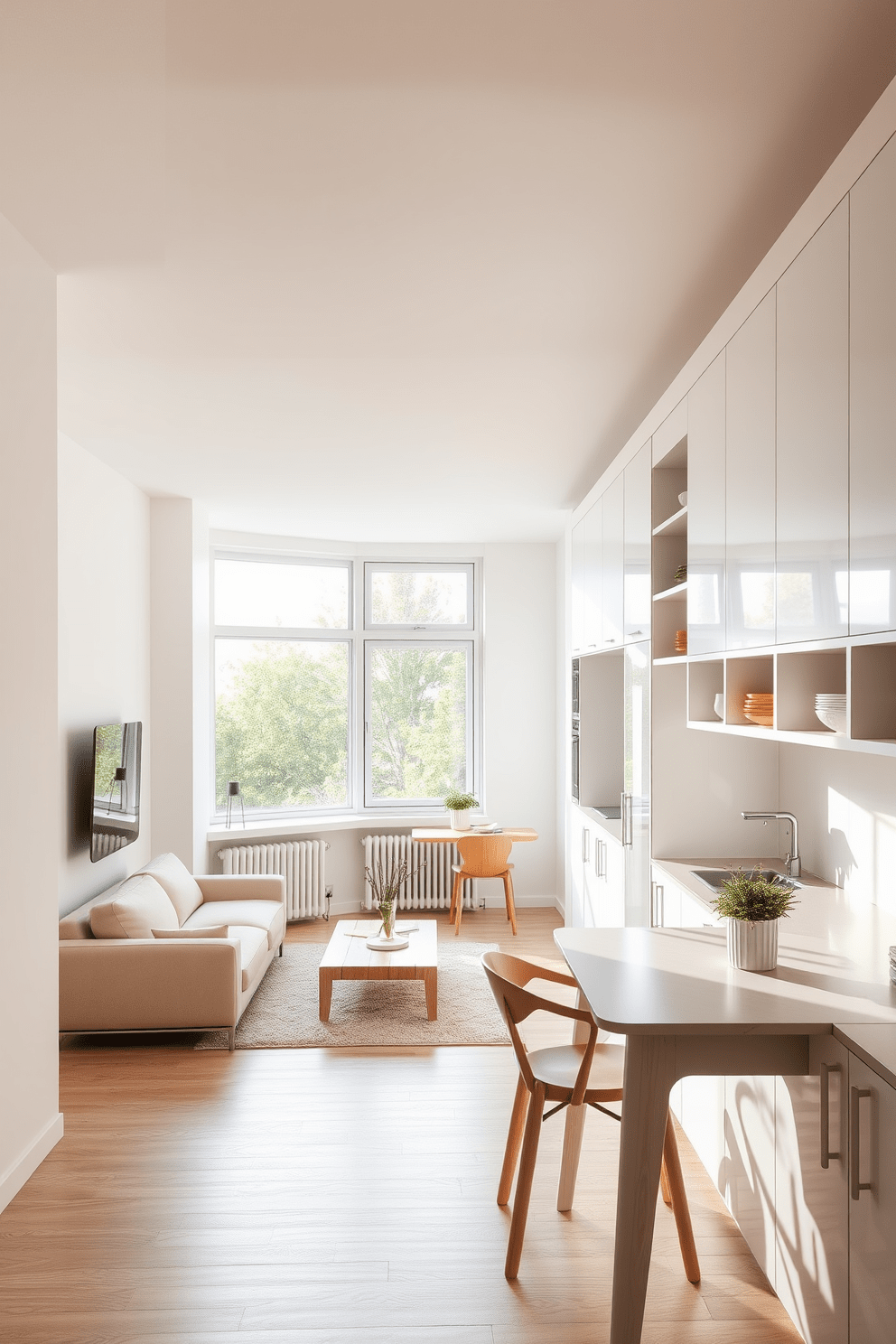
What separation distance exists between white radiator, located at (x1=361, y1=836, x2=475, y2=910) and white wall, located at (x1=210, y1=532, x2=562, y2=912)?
1.03 feet

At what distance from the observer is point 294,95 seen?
2.05 m

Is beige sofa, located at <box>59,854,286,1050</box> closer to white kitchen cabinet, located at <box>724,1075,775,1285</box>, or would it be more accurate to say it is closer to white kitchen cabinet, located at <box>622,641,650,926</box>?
white kitchen cabinet, located at <box>622,641,650,926</box>

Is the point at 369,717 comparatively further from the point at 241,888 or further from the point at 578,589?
the point at 578,589

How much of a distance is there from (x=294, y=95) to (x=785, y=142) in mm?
1137

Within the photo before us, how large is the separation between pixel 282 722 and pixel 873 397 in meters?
5.91

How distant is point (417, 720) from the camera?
7777 mm

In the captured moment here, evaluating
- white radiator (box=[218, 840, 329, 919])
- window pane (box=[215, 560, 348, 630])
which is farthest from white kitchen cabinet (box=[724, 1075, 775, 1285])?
window pane (box=[215, 560, 348, 630])

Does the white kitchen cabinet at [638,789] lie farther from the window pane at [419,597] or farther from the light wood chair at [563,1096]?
the window pane at [419,597]

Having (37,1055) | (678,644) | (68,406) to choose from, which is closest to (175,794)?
(68,406)

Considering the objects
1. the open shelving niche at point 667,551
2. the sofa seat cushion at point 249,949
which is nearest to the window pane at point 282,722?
the sofa seat cushion at point 249,949

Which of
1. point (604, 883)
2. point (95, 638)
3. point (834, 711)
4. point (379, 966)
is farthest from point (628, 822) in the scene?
point (95, 638)

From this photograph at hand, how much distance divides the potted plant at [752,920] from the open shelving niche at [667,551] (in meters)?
1.51

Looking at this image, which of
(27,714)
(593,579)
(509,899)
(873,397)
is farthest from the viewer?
(509,899)

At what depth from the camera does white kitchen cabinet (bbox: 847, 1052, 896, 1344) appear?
5.46 feet
